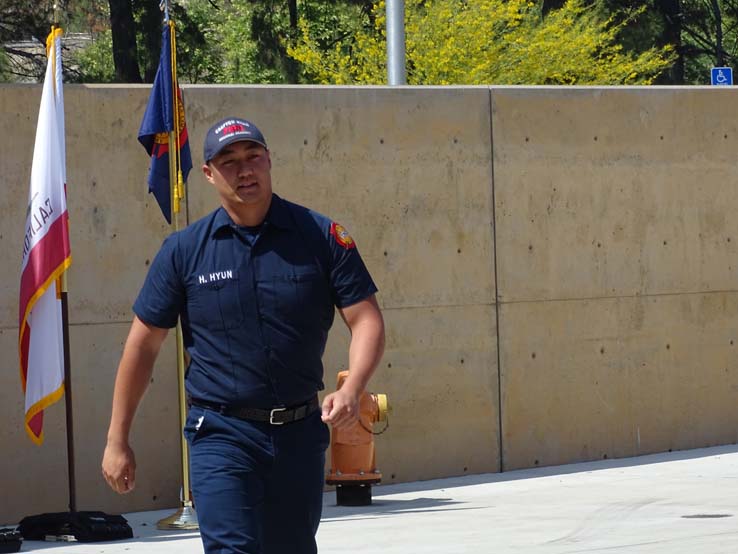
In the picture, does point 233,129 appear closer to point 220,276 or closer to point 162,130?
point 220,276

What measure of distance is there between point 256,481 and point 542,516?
17.9ft

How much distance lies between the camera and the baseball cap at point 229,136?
17.1ft

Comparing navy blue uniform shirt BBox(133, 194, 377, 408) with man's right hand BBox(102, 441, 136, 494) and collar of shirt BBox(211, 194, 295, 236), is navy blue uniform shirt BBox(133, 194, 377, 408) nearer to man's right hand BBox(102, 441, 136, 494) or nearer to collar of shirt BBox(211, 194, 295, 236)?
collar of shirt BBox(211, 194, 295, 236)

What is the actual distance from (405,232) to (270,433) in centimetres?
725

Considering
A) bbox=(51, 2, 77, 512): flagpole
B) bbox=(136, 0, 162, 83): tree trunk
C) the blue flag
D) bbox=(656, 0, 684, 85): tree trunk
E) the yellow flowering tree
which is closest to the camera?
bbox=(51, 2, 77, 512): flagpole

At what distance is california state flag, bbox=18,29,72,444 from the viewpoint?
973cm

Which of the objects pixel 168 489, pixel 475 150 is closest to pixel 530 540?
pixel 168 489

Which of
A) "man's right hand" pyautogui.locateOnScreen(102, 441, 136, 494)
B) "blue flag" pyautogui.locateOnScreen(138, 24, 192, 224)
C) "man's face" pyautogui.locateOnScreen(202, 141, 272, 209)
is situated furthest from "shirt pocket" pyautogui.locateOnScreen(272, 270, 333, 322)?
"blue flag" pyautogui.locateOnScreen(138, 24, 192, 224)

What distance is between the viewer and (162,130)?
10258mm

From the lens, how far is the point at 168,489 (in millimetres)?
11484

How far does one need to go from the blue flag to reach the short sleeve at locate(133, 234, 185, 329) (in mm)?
5018

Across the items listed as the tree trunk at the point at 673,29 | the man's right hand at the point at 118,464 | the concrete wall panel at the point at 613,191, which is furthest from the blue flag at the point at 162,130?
the tree trunk at the point at 673,29

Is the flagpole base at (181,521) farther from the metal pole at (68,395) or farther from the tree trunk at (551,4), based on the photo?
the tree trunk at (551,4)

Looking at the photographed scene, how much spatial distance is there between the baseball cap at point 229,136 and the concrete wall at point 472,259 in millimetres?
5822
